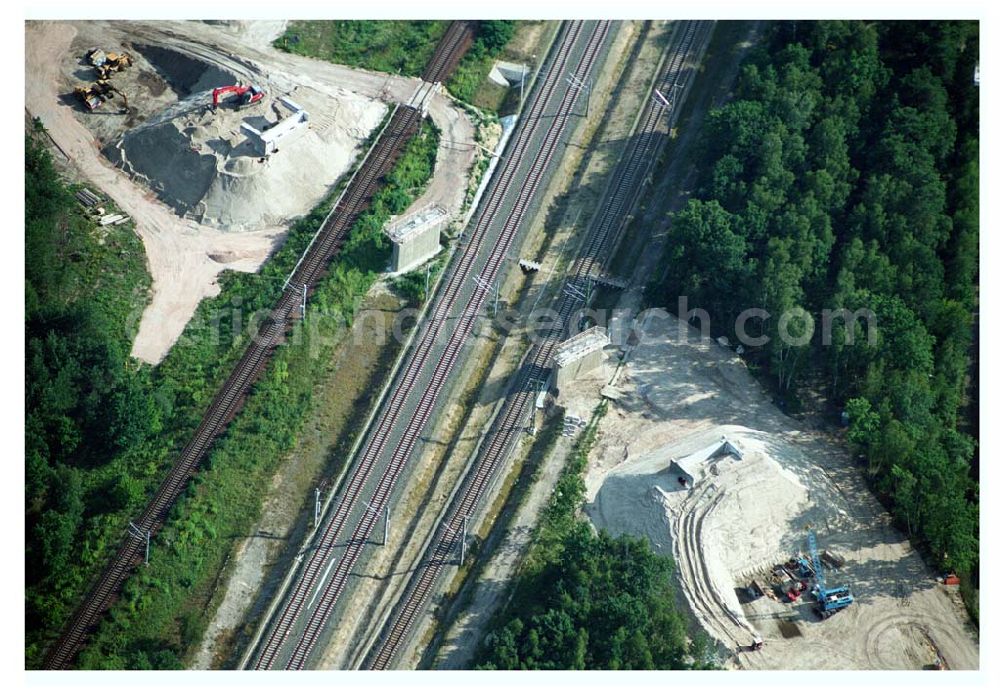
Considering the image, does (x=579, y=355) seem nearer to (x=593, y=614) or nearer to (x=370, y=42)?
(x=593, y=614)

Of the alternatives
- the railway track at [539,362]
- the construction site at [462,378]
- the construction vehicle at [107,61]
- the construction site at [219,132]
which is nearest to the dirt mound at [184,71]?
the construction site at [219,132]

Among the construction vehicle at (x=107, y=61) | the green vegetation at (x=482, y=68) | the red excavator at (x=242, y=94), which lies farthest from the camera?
the green vegetation at (x=482, y=68)

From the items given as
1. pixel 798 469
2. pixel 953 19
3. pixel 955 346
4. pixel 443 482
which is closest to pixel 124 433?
pixel 443 482

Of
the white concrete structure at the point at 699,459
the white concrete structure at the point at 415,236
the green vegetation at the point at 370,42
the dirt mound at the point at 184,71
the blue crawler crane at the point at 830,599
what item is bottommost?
the blue crawler crane at the point at 830,599

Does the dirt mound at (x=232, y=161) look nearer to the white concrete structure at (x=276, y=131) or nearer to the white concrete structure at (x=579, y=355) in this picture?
the white concrete structure at (x=276, y=131)

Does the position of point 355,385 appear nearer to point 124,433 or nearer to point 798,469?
point 124,433

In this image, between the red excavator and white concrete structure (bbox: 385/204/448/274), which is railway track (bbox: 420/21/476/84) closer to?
the red excavator
